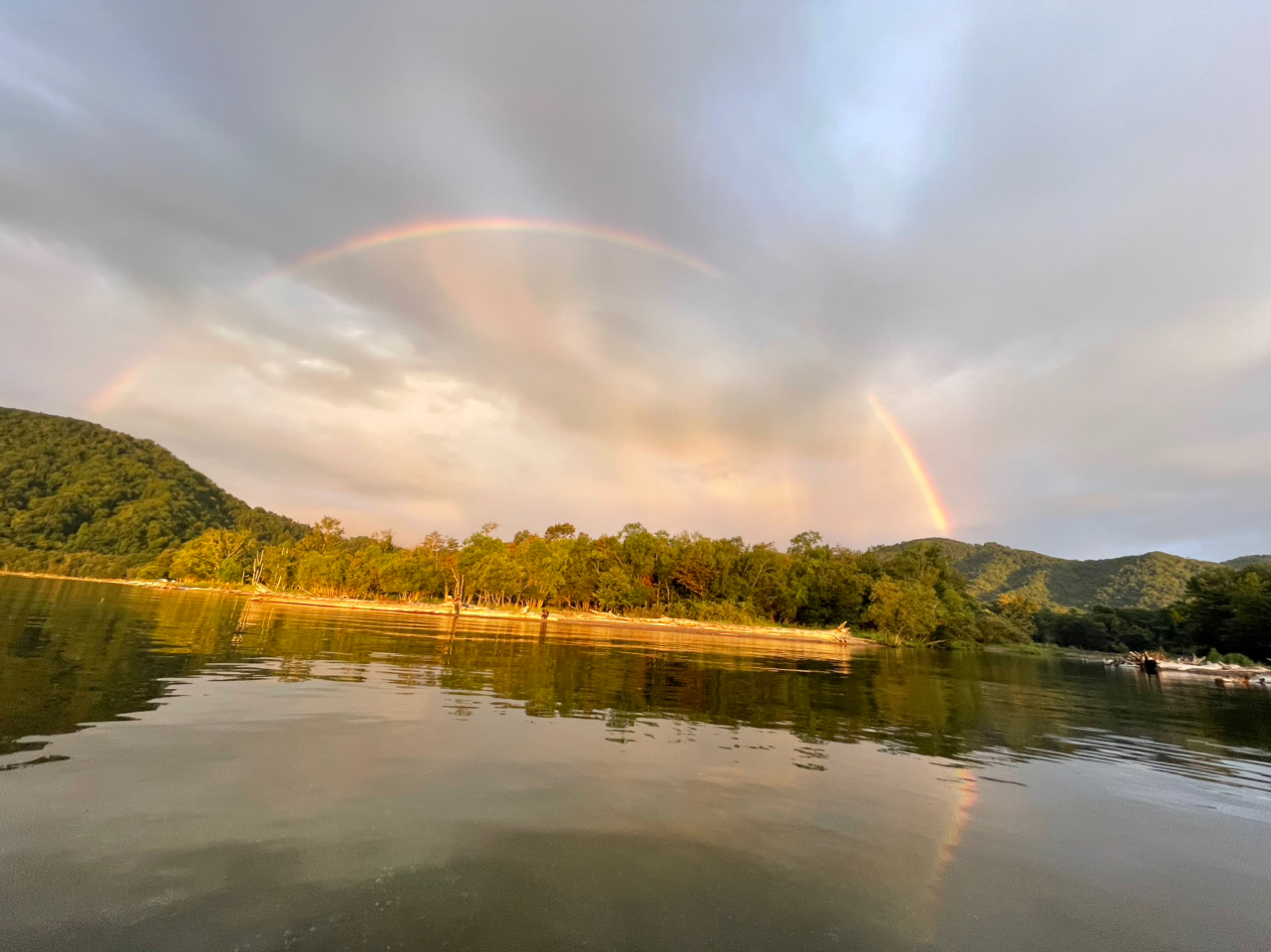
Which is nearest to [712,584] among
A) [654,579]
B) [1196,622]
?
[654,579]

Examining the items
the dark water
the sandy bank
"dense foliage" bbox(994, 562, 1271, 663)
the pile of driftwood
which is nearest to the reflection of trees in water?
the dark water

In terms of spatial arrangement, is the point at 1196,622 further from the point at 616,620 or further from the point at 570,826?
the point at 570,826

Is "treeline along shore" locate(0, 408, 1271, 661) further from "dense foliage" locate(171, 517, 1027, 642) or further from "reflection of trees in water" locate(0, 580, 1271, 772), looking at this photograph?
"reflection of trees in water" locate(0, 580, 1271, 772)

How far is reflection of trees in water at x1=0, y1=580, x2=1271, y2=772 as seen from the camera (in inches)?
676

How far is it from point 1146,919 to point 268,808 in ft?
39.5

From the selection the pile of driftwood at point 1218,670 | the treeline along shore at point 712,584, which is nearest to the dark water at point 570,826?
the pile of driftwood at point 1218,670

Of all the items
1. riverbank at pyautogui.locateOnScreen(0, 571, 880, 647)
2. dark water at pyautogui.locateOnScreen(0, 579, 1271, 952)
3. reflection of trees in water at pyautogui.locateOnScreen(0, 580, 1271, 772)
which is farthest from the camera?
riverbank at pyautogui.locateOnScreen(0, 571, 880, 647)

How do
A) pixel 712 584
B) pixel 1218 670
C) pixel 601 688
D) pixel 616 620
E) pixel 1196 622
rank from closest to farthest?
pixel 601 688 → pixel 1218 670 → pixel 616 620 → pixel 1196 622 → pixel 712 584

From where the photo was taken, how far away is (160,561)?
177 meters

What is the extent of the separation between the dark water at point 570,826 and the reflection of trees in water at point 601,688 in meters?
0.32

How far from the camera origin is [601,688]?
2348 centimetres

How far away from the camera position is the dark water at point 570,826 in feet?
19.5

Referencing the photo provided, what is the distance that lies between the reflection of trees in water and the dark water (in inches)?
12.5

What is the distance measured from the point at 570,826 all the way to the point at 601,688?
597 inches
